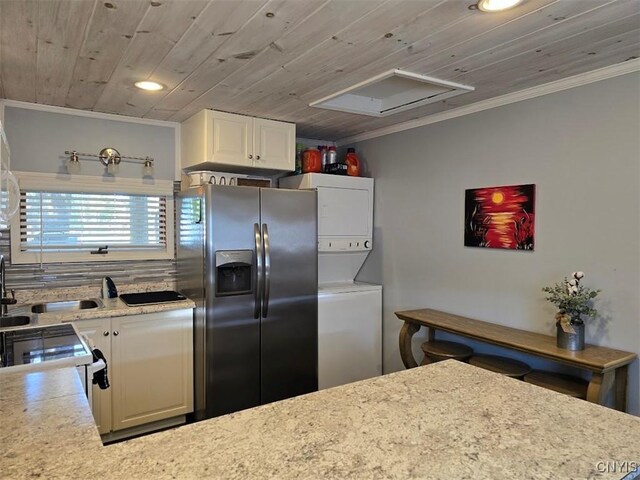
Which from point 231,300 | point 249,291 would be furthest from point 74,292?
point 249,291

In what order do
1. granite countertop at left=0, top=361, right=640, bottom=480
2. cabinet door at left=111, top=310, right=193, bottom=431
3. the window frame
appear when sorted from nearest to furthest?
1. granite countertop at left=0, top=361, right=640, bottom=480
2. cabinet door at left=111, top=310, right=193, bottom=431
3. the window frame

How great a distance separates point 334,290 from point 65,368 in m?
2.15

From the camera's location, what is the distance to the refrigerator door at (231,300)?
280 cm

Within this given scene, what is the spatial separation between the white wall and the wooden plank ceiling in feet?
0.79

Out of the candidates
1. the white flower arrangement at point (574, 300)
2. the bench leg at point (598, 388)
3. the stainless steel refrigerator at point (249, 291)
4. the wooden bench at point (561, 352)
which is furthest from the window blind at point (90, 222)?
the bench leg at point (598, 388)

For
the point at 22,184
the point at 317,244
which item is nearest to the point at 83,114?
the point at 22,184

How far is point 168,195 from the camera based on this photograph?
338 cm

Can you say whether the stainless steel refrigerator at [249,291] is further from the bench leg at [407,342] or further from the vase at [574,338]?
the vase at [574,338]

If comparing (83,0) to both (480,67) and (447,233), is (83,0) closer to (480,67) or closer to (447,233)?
(480,67)

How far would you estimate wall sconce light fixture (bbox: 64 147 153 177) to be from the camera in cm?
297

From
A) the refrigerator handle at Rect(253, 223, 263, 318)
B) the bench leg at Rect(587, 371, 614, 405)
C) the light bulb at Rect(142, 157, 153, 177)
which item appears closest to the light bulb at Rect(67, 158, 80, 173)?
the light bulb at Rect(142, 157, 153, 177)

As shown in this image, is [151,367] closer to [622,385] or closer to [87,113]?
[87,113]

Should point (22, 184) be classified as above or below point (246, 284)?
above

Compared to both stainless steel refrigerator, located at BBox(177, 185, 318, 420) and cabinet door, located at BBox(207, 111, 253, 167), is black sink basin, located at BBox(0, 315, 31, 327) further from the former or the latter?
cabinet door, located at BBox(207, 111, 253, 167)
